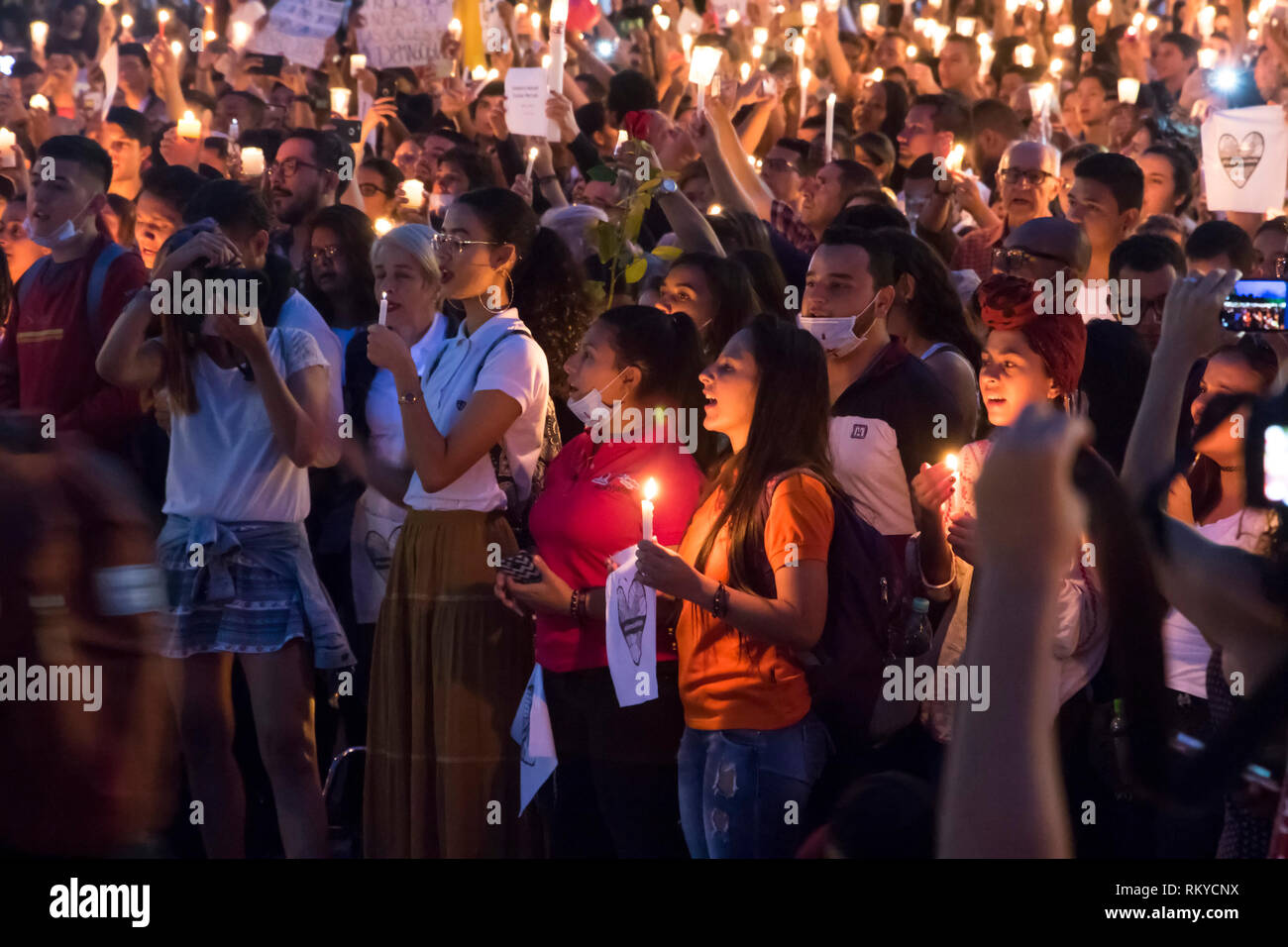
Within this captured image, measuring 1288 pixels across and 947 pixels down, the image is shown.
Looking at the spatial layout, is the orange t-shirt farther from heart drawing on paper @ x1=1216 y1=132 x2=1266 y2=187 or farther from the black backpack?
heart drawing on paper @ x1=1216 y1=132 x2=1266 y2=187

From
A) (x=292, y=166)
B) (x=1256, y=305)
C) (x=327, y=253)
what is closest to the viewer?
(x=1256, y=305)

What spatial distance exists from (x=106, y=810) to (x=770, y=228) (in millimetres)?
3920

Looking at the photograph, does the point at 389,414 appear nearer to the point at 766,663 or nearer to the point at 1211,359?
the point at 766,663

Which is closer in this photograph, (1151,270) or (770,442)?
(770,442)

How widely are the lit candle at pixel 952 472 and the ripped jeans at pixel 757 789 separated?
57 centimetres

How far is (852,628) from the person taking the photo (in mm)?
3459

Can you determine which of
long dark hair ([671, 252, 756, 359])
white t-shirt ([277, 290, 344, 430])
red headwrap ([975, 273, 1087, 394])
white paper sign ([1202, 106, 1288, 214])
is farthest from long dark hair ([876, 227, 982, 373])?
white paper sign ([1202, 106, 1288, 214])

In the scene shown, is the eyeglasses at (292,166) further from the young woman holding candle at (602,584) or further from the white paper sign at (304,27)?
the white paper sign at (304,27)

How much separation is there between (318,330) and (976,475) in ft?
6.37

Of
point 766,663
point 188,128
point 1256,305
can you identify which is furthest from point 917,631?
point 188,128

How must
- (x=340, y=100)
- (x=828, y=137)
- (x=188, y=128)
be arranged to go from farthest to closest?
(x=340, y=100)
(x=188, y=128)
(x=828, y=137)

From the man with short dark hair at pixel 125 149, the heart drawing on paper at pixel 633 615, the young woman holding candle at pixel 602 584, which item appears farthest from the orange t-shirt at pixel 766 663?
the man with short dark hair at pixel 125 149

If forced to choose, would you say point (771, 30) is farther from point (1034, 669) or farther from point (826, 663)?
point (1034, 669)

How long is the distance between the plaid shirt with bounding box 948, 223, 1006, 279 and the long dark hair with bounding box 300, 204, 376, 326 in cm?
234
